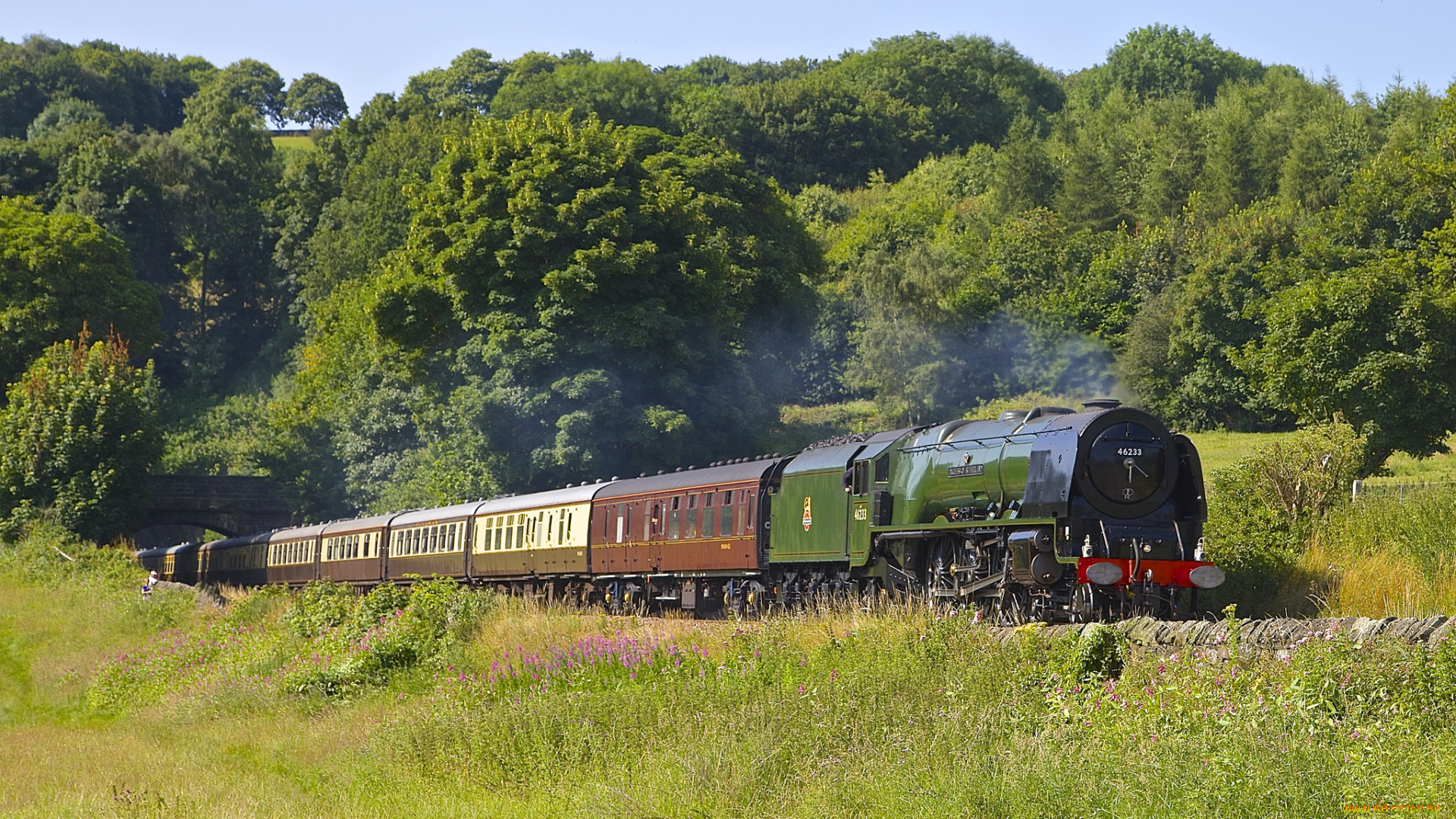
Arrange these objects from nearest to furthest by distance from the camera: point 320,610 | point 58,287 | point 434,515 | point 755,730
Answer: point 755,730
point 320,610
point 434,515
point 58,287

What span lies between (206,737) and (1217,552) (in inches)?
539

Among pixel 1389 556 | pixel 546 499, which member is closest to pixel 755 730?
pixel 1389 556

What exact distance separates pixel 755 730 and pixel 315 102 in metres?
144

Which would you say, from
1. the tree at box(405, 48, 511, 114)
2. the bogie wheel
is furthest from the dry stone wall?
the tree at box(405, 48, 511, 114)

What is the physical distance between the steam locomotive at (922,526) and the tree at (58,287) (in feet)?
131

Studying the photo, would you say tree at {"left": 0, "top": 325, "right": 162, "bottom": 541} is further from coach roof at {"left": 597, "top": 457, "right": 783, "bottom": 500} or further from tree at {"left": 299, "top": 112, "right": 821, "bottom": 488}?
coach roof at {"left": 597, "top": 457, "right": 783, "bottom": 500}

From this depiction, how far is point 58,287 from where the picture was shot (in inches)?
2463

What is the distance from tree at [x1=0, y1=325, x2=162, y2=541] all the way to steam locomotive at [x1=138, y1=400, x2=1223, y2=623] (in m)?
24.6

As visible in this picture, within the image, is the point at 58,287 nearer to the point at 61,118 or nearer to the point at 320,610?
the point at 320,610

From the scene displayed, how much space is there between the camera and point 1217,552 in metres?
18.3

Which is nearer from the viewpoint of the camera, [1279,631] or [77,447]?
[1279,631]

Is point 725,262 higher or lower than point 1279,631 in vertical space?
higher

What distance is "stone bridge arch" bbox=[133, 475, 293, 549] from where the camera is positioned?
56.2m

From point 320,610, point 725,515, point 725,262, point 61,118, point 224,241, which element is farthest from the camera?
point 61,118
